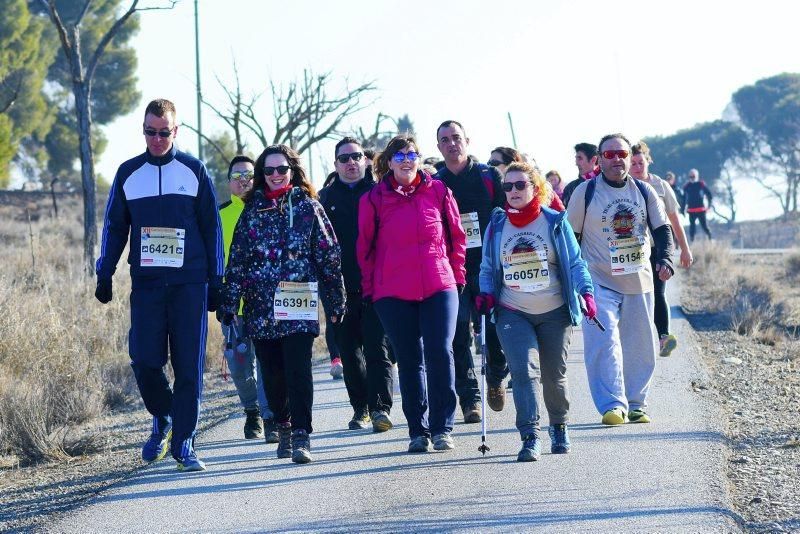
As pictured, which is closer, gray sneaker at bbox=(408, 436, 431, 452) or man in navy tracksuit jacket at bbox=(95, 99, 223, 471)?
man in navy tracksuit jacket at bbox=(95, 99, 223, 471)

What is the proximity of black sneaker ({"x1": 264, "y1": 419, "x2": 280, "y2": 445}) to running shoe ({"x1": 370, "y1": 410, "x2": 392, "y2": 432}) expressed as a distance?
0.72 meters

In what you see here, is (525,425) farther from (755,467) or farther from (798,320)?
(798,320)

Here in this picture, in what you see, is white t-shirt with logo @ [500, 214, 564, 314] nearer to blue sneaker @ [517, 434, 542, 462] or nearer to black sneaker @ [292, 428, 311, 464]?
blue sneaker @ [517, 434, 542, 462]

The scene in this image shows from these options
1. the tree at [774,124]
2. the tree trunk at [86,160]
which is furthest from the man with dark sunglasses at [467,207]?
the tree at [774,124]

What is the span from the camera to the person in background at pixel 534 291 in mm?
8477

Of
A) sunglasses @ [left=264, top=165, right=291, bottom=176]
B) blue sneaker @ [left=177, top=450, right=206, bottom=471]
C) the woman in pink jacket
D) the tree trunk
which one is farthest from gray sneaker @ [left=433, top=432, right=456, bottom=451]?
the tree trunk

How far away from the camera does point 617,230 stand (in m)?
9.83

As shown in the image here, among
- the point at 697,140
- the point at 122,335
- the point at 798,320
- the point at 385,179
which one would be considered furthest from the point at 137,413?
the point at 697,140

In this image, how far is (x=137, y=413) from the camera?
40.9 feet

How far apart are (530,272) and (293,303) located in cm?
155

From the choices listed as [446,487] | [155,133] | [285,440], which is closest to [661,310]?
[285,440]

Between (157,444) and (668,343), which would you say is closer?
(157,444)

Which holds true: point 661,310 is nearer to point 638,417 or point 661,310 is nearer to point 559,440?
point 638,417

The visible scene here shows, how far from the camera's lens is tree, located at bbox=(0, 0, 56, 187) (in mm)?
43250
